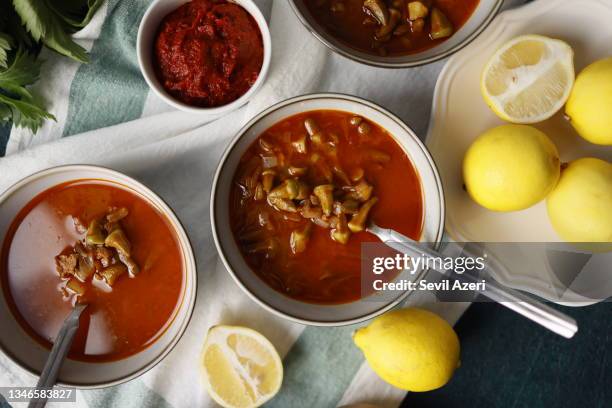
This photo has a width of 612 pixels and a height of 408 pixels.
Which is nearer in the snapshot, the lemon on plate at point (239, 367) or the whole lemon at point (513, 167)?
the whole lemon at point (513, 167)

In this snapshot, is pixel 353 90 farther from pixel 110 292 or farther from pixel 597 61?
pixel 110 292

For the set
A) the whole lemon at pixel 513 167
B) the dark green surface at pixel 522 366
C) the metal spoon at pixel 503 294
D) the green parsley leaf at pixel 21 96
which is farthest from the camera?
the dark green surface at pixel 522 366

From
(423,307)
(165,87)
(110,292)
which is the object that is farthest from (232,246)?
(423,307)

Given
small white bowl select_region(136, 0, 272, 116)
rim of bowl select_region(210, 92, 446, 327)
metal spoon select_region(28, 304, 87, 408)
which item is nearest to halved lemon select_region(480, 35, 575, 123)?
rim of bowl select_region(210, 92, 446, 327)

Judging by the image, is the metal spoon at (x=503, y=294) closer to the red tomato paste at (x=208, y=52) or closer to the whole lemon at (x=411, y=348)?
the whole lemon at (x=411, y=348)

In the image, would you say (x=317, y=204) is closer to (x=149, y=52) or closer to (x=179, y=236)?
(x=179, y=236)

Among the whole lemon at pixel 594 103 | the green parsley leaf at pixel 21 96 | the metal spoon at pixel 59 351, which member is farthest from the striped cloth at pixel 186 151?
the whole lemon at pixel 594 103
